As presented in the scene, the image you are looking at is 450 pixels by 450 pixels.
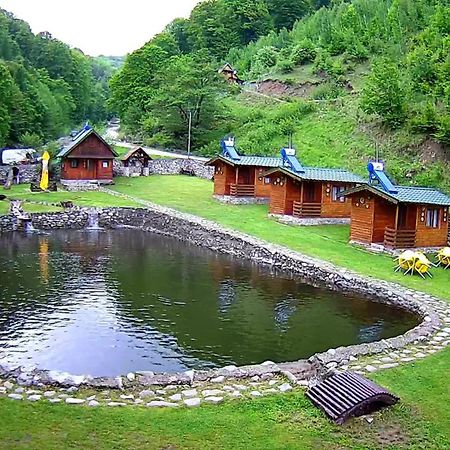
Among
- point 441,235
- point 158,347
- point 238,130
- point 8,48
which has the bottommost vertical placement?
point 158,347

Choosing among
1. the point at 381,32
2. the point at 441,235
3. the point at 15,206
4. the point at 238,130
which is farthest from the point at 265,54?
the point at 441,235

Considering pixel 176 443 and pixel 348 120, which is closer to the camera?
pixel 176 443

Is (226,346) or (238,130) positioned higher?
(238,130)

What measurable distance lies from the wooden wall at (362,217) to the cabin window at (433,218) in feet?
7.56

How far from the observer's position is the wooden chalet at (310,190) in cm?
3294

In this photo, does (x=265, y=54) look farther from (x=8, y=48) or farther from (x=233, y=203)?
(x=233, y=203)

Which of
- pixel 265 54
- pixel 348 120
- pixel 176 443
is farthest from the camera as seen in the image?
pixel 265 54

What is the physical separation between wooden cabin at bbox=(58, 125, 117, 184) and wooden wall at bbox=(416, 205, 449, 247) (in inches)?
990

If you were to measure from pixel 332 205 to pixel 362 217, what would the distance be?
6.14 meters

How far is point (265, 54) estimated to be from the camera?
75938mm

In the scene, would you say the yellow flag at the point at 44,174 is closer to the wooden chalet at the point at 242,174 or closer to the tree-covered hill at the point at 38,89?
the wooden chalet at the point at 242,174

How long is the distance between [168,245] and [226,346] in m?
15.3

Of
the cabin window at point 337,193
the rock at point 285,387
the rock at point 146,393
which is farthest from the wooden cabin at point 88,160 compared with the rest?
the rock at point 285,387

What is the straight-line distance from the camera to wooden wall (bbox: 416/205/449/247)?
26516 mm
